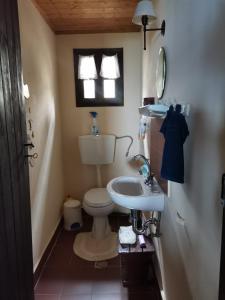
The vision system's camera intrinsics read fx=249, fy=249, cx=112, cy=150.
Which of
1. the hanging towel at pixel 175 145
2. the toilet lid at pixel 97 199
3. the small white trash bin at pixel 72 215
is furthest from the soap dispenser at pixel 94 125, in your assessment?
the hanging towel at pixel 175 145

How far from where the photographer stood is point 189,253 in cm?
115

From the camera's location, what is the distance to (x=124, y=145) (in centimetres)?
311

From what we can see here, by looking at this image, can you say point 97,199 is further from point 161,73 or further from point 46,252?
point 161,73


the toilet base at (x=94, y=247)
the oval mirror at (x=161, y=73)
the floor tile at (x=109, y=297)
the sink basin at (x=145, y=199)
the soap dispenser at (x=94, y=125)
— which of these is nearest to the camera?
the oval mirror at (x=161, y=73)

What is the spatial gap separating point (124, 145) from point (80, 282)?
1601 mm

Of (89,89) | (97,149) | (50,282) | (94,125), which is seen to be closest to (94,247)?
(50,282)

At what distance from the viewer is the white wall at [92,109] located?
292 cm

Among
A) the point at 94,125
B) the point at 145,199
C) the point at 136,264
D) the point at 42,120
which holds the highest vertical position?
the point at 42,120

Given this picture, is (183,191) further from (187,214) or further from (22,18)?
(22,18)

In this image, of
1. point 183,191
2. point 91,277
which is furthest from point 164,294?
point 183,191

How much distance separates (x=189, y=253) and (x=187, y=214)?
175 mm

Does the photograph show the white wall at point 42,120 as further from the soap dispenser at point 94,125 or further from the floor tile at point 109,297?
the floor tile at point 109,297

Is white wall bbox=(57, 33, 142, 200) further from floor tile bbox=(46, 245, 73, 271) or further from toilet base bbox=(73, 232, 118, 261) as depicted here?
floor tile bbox=(46, 245, 73, 271)

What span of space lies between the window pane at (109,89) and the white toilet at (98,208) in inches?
19.7
